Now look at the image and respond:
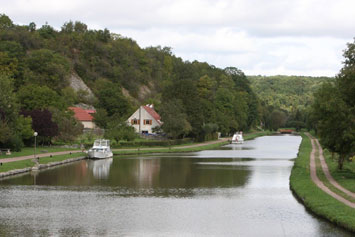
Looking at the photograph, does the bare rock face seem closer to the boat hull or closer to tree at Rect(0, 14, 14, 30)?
tree at Rect(0, 14, 14, 30)

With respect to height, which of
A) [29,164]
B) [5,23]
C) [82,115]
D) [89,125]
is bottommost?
[29,164]

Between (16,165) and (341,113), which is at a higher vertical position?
(341,113)

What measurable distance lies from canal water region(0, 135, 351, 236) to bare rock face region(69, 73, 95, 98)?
7669cm

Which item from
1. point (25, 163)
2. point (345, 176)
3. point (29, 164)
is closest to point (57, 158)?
point (29, 164)

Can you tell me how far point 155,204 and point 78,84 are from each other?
103 metres

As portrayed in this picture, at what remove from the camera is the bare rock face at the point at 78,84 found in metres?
129

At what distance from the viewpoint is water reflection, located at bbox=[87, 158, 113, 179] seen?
49.2 m

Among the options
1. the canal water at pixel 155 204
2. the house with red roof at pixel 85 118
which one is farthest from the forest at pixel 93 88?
the canal water at pixel 155 204

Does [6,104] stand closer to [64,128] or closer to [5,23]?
[64,128]

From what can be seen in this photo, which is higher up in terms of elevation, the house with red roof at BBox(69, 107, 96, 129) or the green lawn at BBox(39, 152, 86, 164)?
the house with red roof at BBox(69, 107, 96, 129)

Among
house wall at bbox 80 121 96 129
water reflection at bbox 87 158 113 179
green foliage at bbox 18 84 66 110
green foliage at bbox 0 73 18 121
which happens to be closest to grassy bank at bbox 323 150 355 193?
water reflection at bbox 87 158 113 179

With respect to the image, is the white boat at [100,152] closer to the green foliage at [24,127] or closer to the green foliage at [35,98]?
the green foliage at [24,127]

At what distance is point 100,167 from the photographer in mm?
57594

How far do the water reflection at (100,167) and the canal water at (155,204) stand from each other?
28 cm
